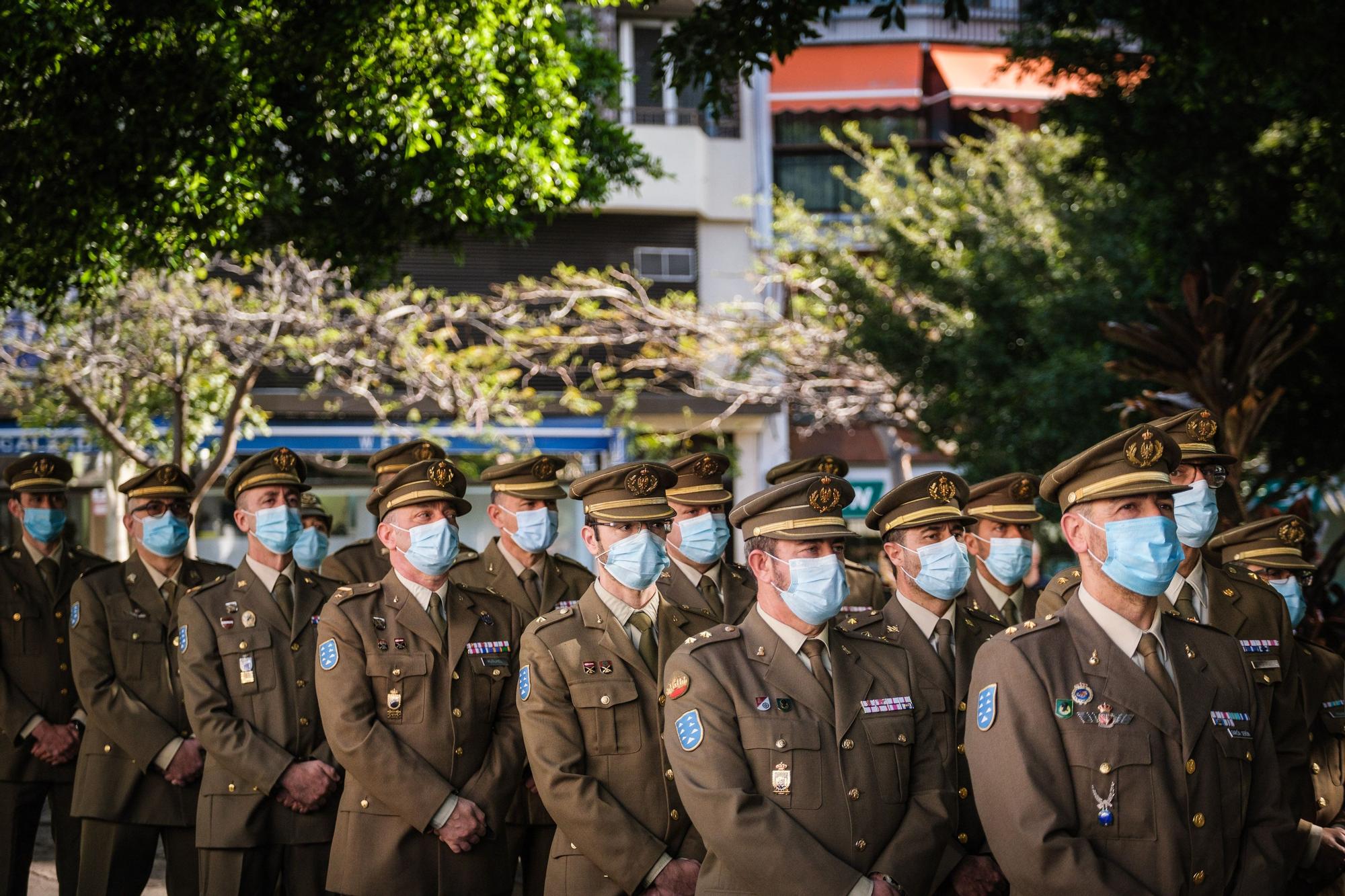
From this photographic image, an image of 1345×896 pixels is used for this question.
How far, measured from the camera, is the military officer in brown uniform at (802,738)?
179 inches

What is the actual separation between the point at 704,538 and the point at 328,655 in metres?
1.87

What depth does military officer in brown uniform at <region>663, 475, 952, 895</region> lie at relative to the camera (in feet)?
14.9

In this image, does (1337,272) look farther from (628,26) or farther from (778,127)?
(778,127)

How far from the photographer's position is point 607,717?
550 centimetres

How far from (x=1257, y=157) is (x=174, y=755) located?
31.7ft

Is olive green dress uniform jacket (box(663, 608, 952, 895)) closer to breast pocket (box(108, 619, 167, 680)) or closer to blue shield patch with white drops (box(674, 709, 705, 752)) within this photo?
blue shield patch with white drops (box(674, 709, 705, 752))

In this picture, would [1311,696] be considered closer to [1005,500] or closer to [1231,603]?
[1231,603]

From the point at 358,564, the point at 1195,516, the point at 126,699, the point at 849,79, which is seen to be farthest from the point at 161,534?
the point at 849,79

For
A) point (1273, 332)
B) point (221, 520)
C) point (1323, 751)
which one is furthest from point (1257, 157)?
point (221, 520)

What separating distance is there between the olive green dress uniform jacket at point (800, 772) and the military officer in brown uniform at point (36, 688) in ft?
13.7

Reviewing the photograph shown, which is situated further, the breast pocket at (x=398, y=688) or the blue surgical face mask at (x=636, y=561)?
the breast pocket at (x=398, y=688)

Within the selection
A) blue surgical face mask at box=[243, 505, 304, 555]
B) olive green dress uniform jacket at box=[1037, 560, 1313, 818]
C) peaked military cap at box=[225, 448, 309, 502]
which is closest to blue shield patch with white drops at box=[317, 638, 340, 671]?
blue surgical face mask at box=[243, 505, 304, 555]

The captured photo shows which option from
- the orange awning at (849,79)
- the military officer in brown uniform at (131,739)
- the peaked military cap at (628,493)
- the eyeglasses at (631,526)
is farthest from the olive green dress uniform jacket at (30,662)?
the orange awning at (849,79)

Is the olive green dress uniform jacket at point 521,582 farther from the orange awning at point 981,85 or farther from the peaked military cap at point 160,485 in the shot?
the orange awning at point 981,85
